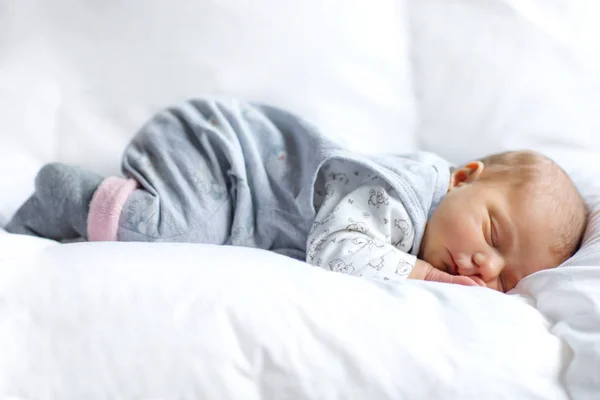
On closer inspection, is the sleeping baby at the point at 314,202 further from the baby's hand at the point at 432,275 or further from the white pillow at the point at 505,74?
the white pillow at the point at 505,74

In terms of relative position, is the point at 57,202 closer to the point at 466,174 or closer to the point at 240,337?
the point at 240,337

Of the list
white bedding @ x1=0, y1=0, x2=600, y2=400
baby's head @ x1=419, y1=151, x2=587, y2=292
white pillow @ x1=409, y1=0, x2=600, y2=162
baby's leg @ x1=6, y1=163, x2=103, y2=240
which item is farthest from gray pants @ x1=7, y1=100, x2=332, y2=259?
white pillow @ x1=409, y1=0, x2=600, y2=162

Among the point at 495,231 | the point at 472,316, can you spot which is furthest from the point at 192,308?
the point at 495,231

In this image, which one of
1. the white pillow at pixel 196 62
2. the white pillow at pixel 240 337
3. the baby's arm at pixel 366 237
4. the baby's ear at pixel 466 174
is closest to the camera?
the white pillow at pixel 240 337

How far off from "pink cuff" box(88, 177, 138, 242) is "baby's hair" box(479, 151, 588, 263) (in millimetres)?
606

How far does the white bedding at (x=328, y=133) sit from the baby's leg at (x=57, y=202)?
0.06 metres

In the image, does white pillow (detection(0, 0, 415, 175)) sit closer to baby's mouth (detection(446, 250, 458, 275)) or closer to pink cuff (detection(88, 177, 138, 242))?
pink cuff (detection(88, 177, 138, 242))

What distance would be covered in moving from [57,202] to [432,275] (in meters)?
0.61

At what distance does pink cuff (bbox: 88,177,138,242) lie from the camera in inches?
38.8

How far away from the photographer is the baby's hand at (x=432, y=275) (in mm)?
940

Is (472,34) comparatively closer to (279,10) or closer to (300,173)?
(279,10)

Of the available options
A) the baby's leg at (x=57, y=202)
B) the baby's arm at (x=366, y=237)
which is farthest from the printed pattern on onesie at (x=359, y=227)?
the baby's leg at (x=57, y=202)

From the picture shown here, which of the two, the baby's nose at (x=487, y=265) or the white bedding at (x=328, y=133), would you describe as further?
the baby's nose at (x=487, y=265)

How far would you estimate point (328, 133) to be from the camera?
1227 millimetres
